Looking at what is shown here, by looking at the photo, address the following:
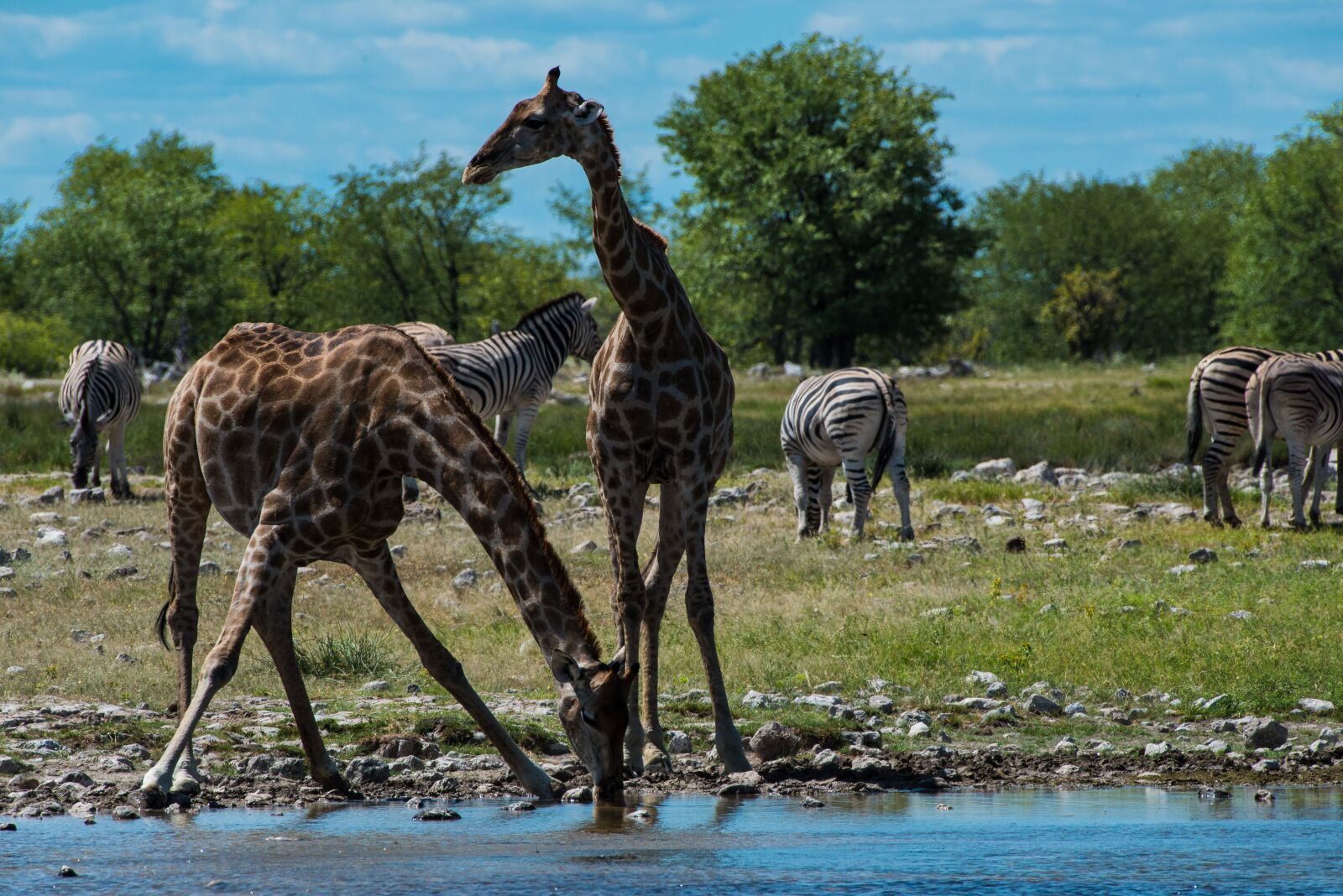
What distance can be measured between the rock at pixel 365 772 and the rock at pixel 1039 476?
15.0m

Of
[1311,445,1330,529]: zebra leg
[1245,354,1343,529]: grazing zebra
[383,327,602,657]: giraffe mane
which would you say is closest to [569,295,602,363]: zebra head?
[1245,354,1343,529]: grazing zebra

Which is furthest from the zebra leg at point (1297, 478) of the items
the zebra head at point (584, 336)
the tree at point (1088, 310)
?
the tree at point (1088, 310)

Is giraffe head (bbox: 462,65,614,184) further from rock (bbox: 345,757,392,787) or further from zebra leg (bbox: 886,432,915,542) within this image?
zebra leg (bbox: 886,432,915,542)

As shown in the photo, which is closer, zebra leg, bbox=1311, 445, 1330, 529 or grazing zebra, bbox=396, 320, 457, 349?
zebra leg, bbox=1311, 445, 1330, 529

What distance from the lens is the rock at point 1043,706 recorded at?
28.9ft

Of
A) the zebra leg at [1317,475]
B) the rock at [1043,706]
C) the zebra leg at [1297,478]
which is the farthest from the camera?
the zebra leg at [1317,475]

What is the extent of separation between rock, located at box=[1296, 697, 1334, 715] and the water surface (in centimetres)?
190

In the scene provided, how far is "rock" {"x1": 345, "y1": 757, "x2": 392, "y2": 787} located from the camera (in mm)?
7141

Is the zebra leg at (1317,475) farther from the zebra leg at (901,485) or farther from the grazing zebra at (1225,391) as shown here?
the zebra leg at (901,485)

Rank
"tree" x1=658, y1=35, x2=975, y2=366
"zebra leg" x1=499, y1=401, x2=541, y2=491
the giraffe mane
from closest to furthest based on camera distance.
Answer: the giraffe mane, "zebra leg" x1=499, y1=401, x2=541, y2=491, "tree" x1=658, y1=35, x2=975, y2=366

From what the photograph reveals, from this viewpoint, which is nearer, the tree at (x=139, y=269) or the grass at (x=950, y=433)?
the grass at (x=950, y=433)

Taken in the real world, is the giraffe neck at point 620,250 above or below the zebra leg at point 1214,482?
above

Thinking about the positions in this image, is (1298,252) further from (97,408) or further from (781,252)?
(97,408)

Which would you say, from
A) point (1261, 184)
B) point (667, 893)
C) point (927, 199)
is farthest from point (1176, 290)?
point (667, 893)
